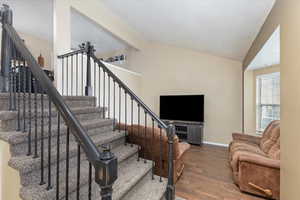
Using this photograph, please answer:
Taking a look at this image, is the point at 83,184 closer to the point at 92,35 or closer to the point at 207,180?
the point at 207,180

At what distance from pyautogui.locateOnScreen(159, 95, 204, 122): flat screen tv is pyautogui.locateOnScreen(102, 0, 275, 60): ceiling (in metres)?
1.55

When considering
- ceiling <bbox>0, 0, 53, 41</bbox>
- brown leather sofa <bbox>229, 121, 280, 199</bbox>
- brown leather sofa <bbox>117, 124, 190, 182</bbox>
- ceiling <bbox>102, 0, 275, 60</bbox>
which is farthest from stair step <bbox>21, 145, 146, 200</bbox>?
ceiling <bbox>0, 0, 53, 41</bbox>

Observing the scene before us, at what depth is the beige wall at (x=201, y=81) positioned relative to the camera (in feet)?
14.6

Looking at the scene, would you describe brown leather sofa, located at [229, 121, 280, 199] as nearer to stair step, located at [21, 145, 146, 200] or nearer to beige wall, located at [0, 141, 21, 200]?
stair step, located at [21, 145, 146, 200]

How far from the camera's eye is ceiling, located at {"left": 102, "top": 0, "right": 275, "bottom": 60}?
2.36 meters

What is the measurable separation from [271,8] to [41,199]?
3.25 meters

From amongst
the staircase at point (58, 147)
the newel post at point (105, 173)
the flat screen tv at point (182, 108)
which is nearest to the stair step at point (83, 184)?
the staircase at point (58, 147)

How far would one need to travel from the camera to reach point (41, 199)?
1.08 m

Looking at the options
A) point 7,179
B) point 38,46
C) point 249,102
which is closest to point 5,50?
point 7,179

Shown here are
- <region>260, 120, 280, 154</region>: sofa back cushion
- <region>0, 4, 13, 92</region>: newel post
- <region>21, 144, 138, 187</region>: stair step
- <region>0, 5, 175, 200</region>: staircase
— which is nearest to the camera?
<region>0, 5, 175, 200</region>: staircase

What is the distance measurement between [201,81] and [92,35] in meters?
4.04

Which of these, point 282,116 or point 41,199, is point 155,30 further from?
point 41,199

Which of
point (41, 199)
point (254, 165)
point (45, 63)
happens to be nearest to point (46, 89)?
point (41, 199)

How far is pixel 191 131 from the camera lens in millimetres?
4566
